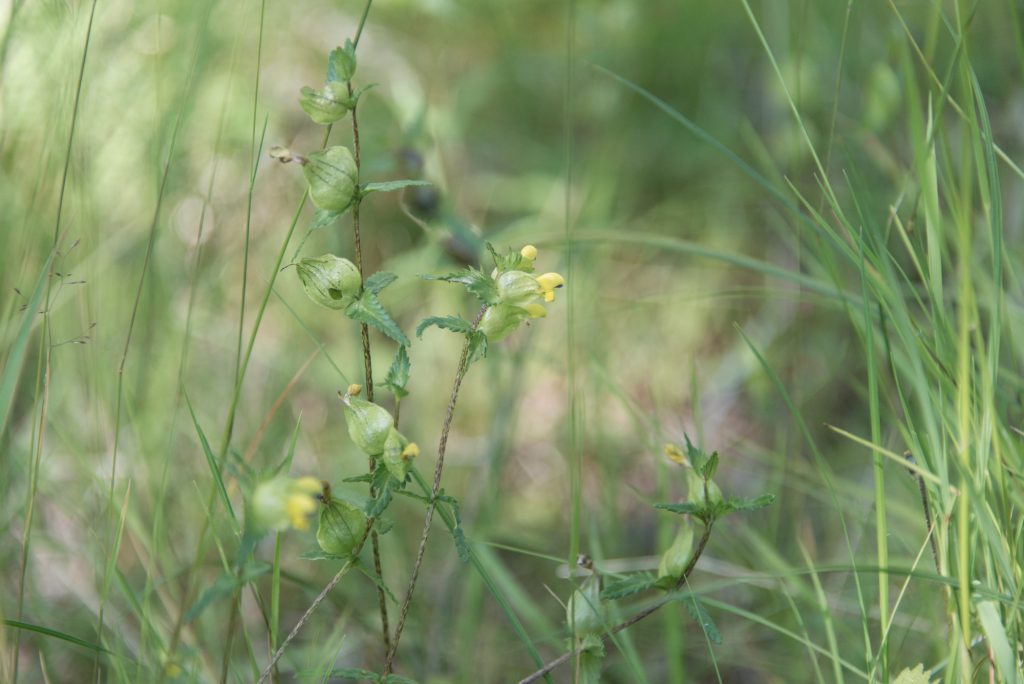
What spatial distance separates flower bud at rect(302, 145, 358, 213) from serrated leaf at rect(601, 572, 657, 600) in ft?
1.37

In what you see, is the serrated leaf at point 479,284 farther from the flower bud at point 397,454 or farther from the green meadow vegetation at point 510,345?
the flower bud at point 397,454

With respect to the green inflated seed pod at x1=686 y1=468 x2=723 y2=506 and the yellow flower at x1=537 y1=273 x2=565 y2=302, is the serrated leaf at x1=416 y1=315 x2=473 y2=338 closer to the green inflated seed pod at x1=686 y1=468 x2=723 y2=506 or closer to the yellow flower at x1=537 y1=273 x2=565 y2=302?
the yellow flower at x1=537 y1=273 x2=565 y2=302

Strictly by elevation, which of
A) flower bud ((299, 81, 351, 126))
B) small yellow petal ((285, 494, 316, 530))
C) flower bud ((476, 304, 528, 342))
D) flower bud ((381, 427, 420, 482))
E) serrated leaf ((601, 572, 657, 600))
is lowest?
serrated leaf ((601, 572, 657, 600))

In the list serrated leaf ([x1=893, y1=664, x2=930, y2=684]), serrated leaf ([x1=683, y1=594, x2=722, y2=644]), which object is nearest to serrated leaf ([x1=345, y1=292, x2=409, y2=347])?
serrated leaf ([x1=683, y1=594, x2=722, y2=644])

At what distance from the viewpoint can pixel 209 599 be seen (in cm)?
62

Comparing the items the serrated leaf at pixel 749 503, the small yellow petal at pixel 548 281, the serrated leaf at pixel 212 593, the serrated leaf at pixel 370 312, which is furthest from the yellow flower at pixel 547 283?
the serrated leaf at pixel 212 593

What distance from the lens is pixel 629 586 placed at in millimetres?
771

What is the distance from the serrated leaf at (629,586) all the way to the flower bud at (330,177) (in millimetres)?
418

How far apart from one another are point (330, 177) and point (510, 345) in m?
1.09

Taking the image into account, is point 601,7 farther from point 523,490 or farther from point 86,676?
point 86,676

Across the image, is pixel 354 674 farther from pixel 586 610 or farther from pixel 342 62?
pixel 342 62

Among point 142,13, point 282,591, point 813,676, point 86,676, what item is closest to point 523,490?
point 282,591

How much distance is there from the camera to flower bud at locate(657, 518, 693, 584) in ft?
2.63

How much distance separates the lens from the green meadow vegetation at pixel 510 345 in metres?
0.79
